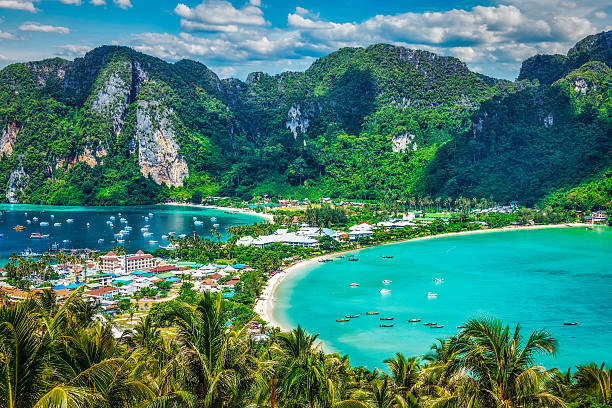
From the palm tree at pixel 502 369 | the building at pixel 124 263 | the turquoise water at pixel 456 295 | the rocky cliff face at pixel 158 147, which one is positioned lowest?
the turquoise water at pixel 456 295

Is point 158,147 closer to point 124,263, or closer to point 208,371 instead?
point 124,263

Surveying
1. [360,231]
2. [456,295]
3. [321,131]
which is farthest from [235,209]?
[456,295]

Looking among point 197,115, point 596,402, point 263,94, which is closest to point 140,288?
point 596,402

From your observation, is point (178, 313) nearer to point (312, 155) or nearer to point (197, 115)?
point (312, 155)

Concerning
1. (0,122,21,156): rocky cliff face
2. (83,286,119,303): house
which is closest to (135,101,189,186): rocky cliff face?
(0,122,21,156): rocky cliff face

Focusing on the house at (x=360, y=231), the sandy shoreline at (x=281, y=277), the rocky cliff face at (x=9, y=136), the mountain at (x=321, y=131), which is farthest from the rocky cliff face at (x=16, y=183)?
the sandy shoreline at (x=281, y=277)

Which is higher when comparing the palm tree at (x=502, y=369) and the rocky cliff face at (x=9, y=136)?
the rocky cliff face at (x=9, y=136)

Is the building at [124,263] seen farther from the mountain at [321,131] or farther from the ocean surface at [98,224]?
the mountain at [321,131]
